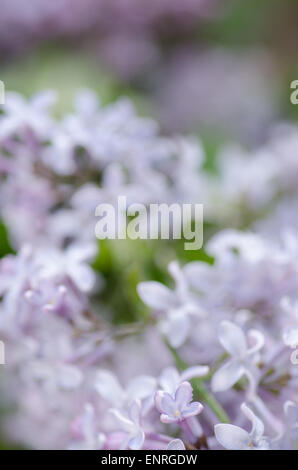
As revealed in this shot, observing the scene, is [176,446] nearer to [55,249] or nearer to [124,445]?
[124,445]

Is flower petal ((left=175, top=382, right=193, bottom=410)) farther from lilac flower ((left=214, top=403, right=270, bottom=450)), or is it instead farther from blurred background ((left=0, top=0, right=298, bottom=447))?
blurred background ((left=0, top=0, right=298, bottom=447))

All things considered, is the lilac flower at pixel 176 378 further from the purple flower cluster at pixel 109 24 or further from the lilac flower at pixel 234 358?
the purple flower cluster at pixel 109 24

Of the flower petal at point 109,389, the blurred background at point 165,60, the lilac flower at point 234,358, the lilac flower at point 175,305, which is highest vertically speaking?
the blurred background at point 165,60
